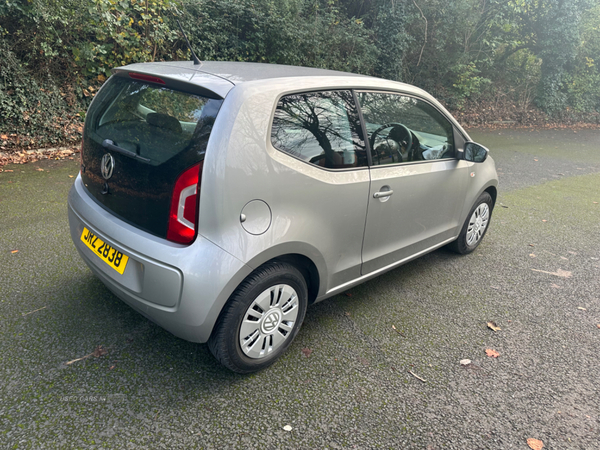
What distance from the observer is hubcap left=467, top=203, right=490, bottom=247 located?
4.18m

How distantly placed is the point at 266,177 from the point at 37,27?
6.19 meters

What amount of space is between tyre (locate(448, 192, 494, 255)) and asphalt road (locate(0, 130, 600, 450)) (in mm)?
186

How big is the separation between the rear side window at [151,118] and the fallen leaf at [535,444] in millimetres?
2216

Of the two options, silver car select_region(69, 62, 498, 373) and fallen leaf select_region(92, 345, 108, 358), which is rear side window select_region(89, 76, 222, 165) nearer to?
silver car select_region(69, 62, 498, 373)

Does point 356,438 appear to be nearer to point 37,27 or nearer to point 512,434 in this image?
point 512,434

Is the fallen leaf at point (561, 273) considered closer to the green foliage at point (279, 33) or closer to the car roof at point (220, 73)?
the car roof at point (220, 73)

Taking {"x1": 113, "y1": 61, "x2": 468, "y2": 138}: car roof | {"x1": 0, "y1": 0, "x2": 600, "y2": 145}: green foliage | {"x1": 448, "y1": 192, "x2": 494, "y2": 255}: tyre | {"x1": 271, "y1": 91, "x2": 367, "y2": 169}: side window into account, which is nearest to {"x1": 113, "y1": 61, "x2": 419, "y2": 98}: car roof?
{"x1": 113, "y1": 61, "x2": 468, "y2": 138}: car roof

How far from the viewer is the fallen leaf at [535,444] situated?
2156mm

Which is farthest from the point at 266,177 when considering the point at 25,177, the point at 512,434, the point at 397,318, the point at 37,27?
the point at 37,27

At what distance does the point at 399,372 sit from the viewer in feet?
8.55

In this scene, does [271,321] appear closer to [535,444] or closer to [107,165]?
[107,165]

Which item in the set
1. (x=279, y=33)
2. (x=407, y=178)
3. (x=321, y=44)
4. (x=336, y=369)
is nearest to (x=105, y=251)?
(x=336, y=369)

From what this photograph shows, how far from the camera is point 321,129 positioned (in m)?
2.52

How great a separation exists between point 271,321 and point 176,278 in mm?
638
